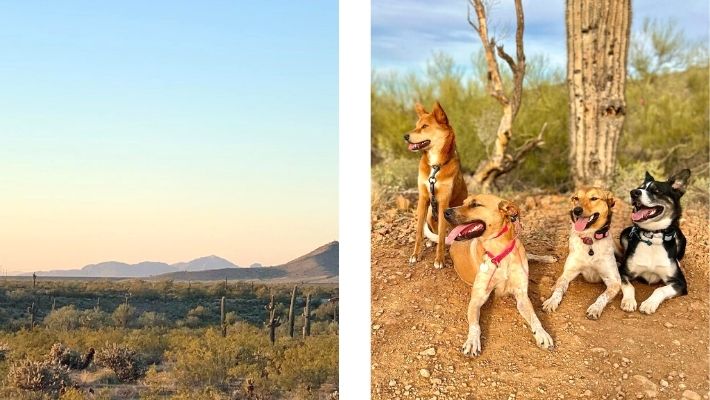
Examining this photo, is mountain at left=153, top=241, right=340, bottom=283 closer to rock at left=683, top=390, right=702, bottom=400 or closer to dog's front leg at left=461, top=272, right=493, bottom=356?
dog's front leg at left=461, top=272, right=493, bottom=356

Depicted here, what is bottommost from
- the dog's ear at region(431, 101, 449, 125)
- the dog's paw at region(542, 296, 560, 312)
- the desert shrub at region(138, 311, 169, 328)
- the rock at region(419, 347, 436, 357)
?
the rock at region(419, 347, 436, 357)

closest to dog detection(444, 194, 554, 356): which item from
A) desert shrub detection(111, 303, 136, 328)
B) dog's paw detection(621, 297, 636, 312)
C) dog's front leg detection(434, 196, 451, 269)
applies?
dog's front leg detection(434, 196, 451, 269)

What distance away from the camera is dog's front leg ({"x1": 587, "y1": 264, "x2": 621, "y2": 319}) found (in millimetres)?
3129

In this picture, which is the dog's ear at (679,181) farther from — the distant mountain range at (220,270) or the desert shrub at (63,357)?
the desert shrub at (63,357)

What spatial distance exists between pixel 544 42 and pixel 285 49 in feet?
4.11

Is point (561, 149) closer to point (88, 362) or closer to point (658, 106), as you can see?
point (658, 106)

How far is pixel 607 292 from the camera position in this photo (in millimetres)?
3150

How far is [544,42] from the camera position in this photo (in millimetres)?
3484

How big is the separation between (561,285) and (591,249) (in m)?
0.18

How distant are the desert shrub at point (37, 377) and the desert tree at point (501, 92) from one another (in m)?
2.00

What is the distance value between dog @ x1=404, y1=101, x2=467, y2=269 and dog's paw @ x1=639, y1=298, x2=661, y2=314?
0.77m

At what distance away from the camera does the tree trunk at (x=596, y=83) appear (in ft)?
11.4

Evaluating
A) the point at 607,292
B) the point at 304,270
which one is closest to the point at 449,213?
the point at 607,292

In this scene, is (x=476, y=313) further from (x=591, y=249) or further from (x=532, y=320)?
(x=591, y=249)
